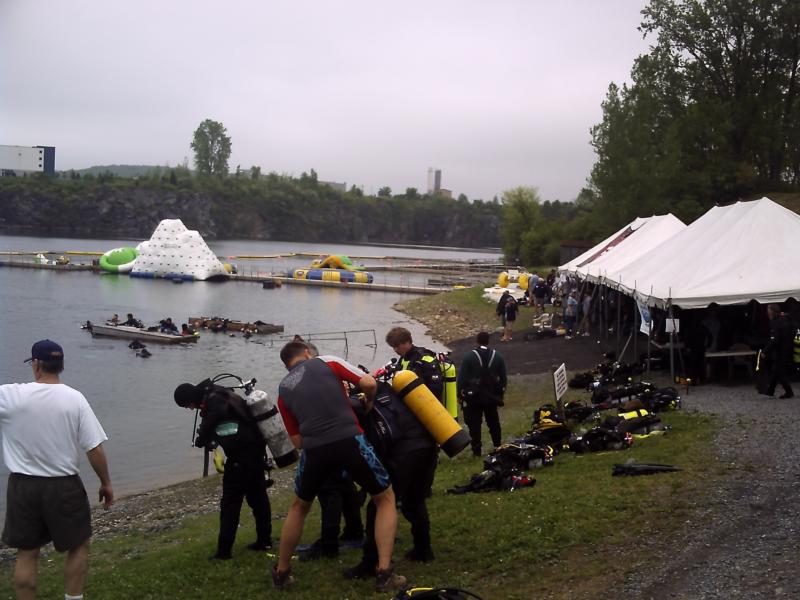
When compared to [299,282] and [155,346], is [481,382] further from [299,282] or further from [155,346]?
[299,282]

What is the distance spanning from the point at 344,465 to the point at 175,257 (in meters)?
77.5

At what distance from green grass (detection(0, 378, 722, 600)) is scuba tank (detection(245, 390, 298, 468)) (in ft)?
3.07

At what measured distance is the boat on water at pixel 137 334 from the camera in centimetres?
3800

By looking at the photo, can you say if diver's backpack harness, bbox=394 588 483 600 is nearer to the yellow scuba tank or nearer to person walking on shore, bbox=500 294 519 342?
the yellow scuba tank

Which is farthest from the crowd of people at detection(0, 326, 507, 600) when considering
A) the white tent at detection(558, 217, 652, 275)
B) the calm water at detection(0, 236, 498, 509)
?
the white tent at detection(558, 217, 652, 275)

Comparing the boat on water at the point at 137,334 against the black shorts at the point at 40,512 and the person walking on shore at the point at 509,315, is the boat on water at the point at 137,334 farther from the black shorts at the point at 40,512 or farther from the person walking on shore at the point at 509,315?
the black shorts at the point at 40,512

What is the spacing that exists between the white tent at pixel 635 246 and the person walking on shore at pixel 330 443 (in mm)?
18395

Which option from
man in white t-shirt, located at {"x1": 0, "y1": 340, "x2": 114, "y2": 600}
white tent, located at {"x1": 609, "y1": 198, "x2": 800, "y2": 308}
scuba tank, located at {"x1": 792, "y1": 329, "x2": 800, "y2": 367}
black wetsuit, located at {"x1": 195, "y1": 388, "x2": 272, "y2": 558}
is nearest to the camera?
man in white t-shirt, located at {"x1": 0, "y1": 340, "x2": 114, "y2": 600}

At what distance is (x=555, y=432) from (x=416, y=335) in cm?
2994

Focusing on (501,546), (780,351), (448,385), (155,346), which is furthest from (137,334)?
(501,546)

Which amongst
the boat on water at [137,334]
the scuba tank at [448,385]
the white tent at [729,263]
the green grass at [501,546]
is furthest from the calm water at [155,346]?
the white tent at [729,263]

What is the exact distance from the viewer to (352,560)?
272 inches

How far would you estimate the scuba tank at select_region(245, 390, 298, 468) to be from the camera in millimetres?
7199

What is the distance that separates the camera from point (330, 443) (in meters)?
5.83
